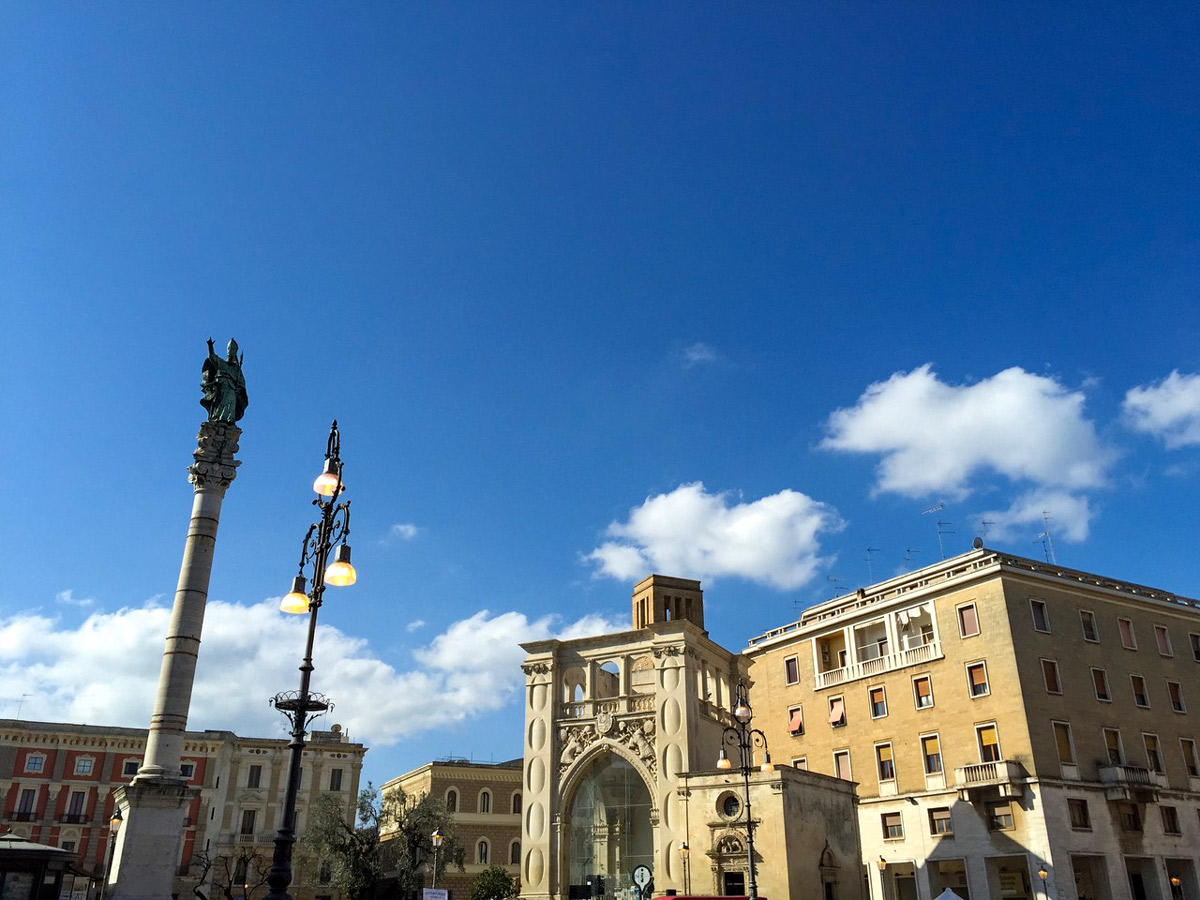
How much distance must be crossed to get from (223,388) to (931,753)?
106ft

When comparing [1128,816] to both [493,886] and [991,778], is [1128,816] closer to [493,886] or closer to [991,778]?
[991,778]

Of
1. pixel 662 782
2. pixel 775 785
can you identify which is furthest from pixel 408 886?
pixel 775 785

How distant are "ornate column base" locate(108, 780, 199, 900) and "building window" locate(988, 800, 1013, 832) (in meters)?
29.7

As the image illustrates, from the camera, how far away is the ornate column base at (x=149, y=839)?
2553 centimetres

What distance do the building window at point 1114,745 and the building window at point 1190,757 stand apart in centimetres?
373

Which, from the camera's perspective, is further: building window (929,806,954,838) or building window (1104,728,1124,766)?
building window (1104,728,1124,766)

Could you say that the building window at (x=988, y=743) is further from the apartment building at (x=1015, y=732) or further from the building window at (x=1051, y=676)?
the building window at (x=1051, y=676)

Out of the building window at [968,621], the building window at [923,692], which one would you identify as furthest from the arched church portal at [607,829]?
the building window at [968,621]

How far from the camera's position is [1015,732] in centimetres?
3809

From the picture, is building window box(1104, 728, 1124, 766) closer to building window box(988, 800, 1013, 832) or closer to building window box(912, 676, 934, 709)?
building window box(988, 800, 1013, 832)

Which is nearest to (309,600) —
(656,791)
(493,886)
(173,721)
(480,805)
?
(173,721)

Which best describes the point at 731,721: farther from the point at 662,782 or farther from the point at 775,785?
the point at 775,785

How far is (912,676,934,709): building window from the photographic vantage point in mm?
42000

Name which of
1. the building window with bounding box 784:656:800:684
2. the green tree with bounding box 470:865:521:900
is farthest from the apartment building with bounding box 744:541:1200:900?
the green tree with bounding box 470:865:521:900
